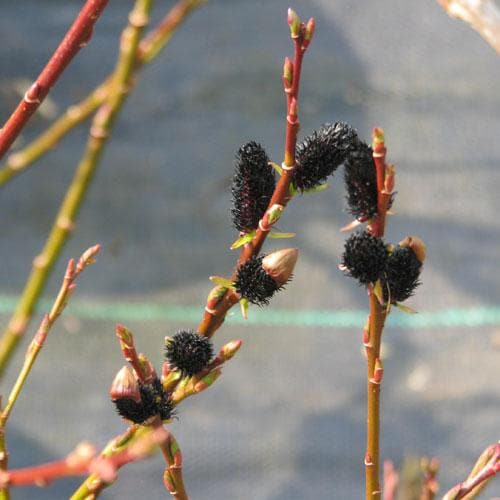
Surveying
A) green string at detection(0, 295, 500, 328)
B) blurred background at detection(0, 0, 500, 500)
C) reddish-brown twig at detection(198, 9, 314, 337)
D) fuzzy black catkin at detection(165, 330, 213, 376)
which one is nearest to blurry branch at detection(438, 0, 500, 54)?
reddish-brown twig at detection(198, 9, 314, 337)

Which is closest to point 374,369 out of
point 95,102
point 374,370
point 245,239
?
point 374,370

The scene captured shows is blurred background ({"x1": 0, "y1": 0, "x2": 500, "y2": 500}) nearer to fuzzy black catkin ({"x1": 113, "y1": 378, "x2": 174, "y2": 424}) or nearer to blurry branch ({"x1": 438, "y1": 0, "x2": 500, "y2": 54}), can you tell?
fuzzy black catkin ({"x1": 113, "y1": 378, "x2": 174, "y2": 424})

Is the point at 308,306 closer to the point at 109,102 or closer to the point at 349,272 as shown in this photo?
the point at 349,272

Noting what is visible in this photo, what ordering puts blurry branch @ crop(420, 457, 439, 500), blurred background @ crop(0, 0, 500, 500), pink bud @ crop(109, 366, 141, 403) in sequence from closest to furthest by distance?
pink bud @ crop(109, 366, 141, 403), blurry branch @ crop(420, 457, 439, 500), blurred background @ crop(0, 0, 500, 500)

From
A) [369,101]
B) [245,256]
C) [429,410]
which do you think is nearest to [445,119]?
[369,101]

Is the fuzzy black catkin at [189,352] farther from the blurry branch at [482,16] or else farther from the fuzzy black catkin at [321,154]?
the blurry branch at [482,16]

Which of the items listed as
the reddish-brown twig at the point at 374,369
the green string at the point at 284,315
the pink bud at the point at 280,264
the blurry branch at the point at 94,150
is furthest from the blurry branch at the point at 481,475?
the green string at the point at 284,315
